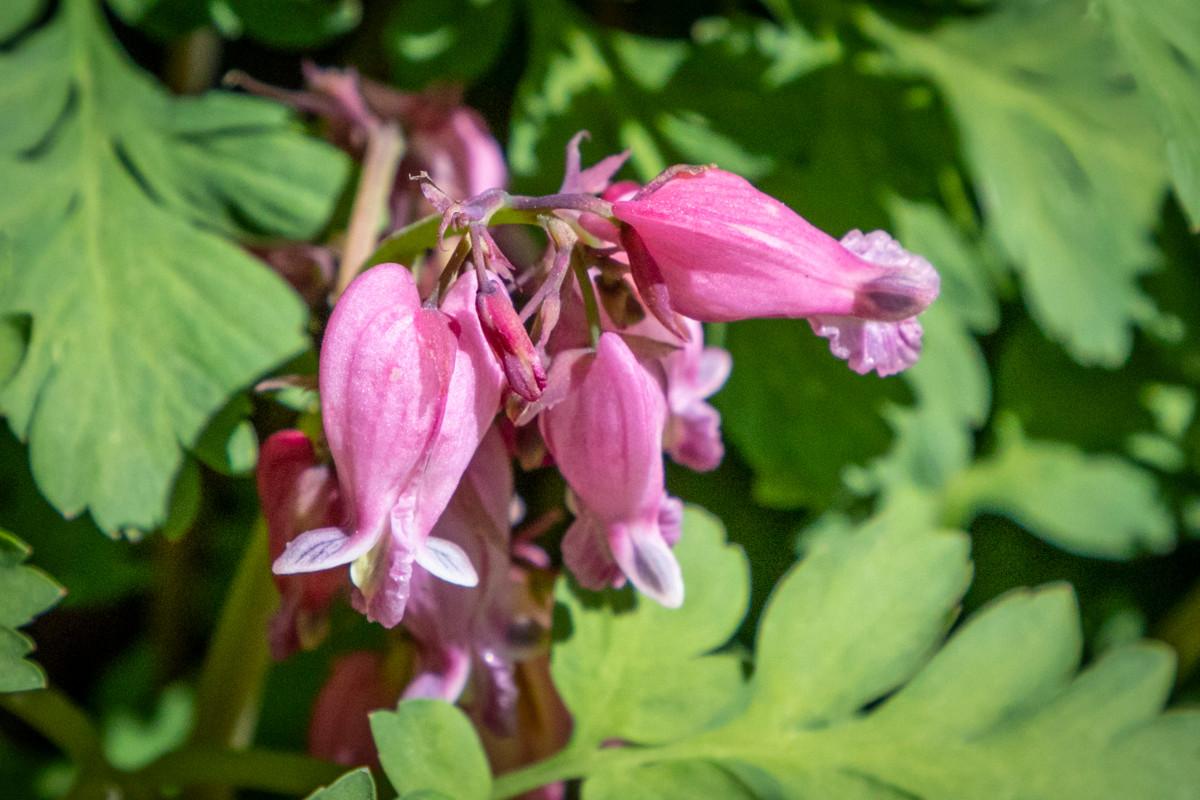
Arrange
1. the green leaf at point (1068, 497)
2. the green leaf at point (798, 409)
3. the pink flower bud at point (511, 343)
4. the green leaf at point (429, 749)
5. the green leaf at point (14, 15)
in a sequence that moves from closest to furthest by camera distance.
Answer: the pink flower bud at point (511, 343), the green leaf at point (429, 749), the green leaf at point (14, 15), the green leaf at point (798, 409), the green leaf at point (1068, 497)

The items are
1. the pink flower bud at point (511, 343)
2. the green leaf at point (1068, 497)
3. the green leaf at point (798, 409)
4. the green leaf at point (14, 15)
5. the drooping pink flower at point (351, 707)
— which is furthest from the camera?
the green leaf at point (1068, 497)

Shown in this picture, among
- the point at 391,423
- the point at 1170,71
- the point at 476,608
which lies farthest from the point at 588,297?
the point at 1170,71

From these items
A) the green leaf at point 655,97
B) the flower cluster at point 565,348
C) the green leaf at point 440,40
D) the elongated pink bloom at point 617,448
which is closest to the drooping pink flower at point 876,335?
the flower cluster at point 565,348

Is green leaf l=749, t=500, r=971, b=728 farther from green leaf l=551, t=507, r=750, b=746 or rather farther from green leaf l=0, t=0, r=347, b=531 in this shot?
green leaf l=0, t=0, r=347, b=531

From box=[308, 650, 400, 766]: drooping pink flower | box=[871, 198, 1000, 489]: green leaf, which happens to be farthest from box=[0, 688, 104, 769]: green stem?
box=[871, 198, 1000, 489]: green leaf

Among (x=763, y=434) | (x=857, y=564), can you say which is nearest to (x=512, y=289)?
(x=857, y=564)

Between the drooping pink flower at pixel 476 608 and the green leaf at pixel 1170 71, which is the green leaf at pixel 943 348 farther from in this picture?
the drooping pink flower at pixel 476 608
